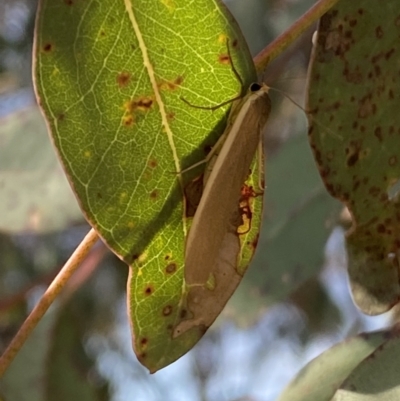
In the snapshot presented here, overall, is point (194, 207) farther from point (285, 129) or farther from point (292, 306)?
point (292, 306)

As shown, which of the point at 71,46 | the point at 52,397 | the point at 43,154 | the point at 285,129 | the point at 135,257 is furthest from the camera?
the point at 285,129

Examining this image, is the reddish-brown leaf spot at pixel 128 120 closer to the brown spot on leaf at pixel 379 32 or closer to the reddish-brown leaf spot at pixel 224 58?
the reddish-brown leaf spot at pixel 224 58

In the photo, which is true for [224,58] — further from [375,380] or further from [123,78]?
[375,380]

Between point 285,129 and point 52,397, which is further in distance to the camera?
point 285,129

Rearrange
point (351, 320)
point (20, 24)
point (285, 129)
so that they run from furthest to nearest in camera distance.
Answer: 1. point (20, 24)
2. point (351, 320)
3. point (285, 129)

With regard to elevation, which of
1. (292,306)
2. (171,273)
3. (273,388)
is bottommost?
(273,388)

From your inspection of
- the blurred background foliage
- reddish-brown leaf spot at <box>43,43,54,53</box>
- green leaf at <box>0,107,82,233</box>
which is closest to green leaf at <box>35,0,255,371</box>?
reddish-brown leaf spot at <box>43,43,54,53</box>

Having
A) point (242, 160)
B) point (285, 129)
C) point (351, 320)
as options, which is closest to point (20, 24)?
point (285, 129)

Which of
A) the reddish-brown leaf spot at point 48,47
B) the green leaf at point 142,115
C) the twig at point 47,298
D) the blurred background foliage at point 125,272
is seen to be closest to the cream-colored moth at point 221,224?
the green leaf at point 142,115
